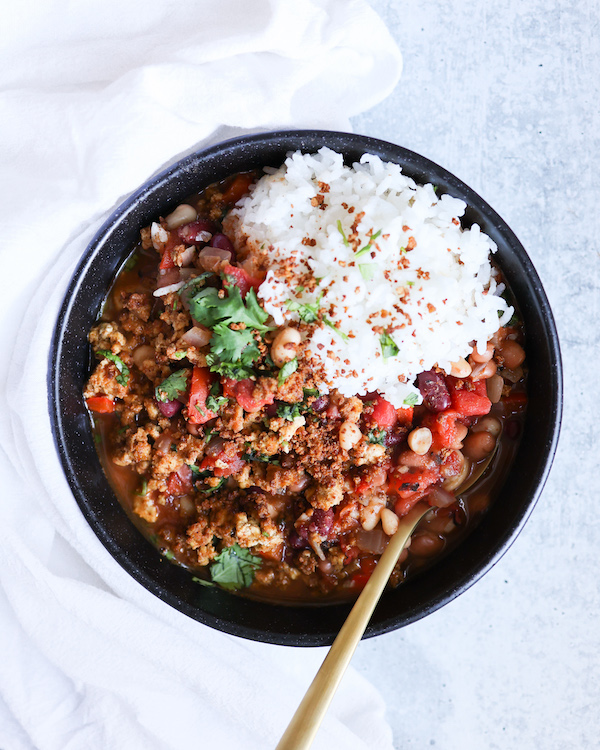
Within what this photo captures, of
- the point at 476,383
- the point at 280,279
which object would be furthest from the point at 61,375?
the point at 476,383

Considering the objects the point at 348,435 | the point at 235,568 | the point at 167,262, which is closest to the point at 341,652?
the point at 235,568

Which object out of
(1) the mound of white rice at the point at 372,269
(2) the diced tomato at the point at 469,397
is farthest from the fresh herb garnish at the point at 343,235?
(2) the diced tomato at the point at 469,397

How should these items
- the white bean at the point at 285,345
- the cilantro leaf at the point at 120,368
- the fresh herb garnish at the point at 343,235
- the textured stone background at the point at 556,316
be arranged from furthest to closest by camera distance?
the textured stone background at the point at 556,316
the cilantro leaf at the point at 120,368
the fresh herb garnish at the point at 343,235
the white bean at the point at 285,345

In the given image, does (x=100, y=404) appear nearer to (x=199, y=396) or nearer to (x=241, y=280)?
(x=199, y=396)

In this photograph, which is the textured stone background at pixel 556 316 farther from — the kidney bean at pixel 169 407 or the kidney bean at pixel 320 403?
the kidney bean at pixel 169 407

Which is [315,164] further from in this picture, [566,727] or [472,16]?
[566,727]

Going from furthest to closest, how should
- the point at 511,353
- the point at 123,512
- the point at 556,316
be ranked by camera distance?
1. the point at 556,316
2. the point at 123,512
3. the point at 511,353
